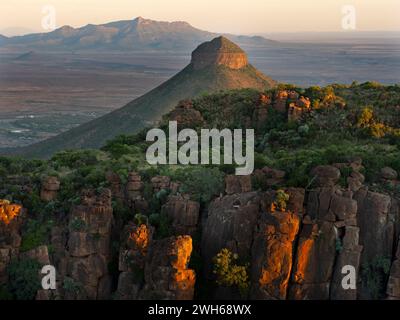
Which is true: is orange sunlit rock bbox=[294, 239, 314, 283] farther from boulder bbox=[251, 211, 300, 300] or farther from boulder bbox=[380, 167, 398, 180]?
boulder bbox=[380, 167, 398, 180]

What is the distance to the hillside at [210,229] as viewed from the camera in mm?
24484

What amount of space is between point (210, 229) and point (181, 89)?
85.0 meters

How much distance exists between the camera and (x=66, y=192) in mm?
29109

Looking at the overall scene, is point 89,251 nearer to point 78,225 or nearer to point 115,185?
point 78,225

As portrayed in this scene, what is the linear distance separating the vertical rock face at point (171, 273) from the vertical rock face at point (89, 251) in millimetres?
2144

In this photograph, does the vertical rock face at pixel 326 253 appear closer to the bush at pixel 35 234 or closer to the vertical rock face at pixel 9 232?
the bush at pixel 35 234

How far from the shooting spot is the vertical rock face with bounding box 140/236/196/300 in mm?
24266

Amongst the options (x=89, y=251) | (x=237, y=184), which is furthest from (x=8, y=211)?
(x=237, y=184)

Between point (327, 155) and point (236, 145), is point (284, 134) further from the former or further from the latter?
point (327, 155)

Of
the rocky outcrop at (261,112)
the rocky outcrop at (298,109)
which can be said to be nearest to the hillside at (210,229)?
the rocky outcrop at (298,109)

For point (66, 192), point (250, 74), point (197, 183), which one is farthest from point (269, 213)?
point (250, 74)

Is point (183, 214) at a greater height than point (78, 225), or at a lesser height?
greater

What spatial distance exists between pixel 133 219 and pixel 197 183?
3.26 m

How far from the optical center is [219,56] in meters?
113
